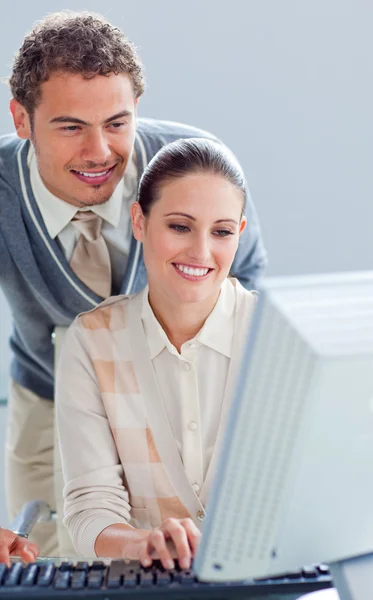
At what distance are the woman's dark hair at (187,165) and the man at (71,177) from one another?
0.75ft

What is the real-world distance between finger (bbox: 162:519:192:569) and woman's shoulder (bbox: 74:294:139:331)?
507 mm

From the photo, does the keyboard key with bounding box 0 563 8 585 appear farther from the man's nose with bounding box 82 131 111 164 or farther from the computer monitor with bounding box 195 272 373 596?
the man's nose with bounding box 82 131 111 164

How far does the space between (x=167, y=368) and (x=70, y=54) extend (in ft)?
2.07

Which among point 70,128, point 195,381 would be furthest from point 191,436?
point 70,128

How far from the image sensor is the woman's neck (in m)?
1.49

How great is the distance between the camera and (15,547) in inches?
48.5

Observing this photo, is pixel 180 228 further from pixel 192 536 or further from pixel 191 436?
pixel 192 536

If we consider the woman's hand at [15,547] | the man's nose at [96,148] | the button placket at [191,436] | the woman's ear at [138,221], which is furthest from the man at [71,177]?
the woman's hand at [15,547]

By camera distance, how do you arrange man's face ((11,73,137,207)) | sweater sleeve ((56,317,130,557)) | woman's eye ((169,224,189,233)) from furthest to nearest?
man's face ((11,73,137,207))
woman's eye ((169,224,189,233))
sweater sleeve ((56,317,130,557))

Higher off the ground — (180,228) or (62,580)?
(180,228)

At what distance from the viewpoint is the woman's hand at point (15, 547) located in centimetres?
117

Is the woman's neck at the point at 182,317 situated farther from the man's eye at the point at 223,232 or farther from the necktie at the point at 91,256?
the necktie at the point at 91,256

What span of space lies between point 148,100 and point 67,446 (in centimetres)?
→ 165

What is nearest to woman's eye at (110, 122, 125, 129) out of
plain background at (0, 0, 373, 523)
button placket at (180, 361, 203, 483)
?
button placket at (180, 361, 203, 483)
